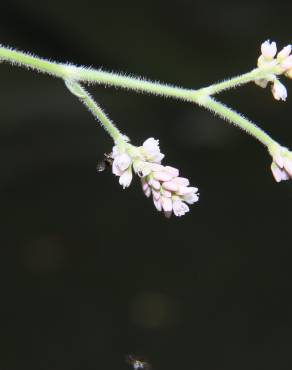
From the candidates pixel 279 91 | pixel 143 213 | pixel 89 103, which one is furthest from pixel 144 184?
pixel 143 213

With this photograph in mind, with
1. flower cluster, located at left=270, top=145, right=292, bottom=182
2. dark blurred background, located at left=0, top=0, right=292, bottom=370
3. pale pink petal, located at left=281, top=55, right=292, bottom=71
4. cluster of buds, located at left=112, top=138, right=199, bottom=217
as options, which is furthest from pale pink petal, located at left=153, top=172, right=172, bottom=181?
dark blurred background, located at left=0, top=0, right=292, bottom=370

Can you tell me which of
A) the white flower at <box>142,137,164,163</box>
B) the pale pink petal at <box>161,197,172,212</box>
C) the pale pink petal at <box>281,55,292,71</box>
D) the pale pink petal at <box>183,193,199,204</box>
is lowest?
the pale pink petal at <box>161,197,172,212</box>

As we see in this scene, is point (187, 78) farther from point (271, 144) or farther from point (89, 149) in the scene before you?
point (271, 144)

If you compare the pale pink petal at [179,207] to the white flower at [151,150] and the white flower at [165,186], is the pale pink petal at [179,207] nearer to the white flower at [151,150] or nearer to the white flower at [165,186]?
the white flower at [165,186]

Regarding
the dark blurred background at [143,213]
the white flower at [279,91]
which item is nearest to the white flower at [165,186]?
the white flower at [279,91]

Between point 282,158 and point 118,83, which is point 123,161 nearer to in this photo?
point 118,83

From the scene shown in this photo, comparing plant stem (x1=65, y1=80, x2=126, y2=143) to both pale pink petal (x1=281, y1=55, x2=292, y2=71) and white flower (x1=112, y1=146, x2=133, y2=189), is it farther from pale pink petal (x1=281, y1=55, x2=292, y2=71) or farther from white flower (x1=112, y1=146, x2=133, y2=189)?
pale pink petal (x1=281, y1=55, x2=292, y2=71)

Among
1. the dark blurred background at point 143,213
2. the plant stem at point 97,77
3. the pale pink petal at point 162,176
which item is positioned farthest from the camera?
the dark blurred background at point 143,213
